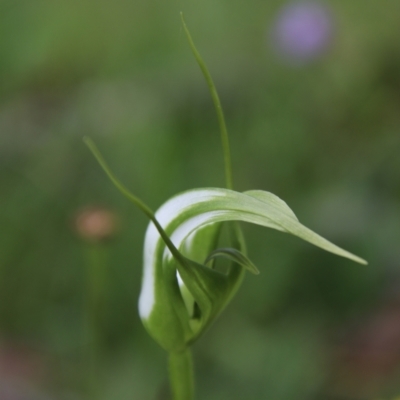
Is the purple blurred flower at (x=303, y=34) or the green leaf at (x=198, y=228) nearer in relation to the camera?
the green leaf at (x=198, y=228)

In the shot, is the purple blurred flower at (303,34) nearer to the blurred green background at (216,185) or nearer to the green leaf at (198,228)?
the blurred green background at (216,185)

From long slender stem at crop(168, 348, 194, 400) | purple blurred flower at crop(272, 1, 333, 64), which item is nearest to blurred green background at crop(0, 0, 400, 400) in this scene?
purple blurred flower at crop(272, 1, 333, 64)

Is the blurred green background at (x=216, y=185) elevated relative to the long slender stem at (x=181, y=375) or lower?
lower

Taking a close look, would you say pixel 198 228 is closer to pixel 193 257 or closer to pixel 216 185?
pixel 193 257

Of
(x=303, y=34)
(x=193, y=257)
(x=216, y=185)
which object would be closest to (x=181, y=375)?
(x=193, y=257)

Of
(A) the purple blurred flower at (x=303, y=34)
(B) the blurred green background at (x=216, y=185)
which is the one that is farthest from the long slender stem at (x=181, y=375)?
(A) the purple blurred flower at (x=303, y=34)

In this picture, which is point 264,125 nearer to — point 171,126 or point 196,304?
point 171,126

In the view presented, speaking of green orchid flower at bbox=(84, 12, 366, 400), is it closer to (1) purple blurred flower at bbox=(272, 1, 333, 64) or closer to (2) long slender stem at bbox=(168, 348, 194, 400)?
(2) long slender stem at bbox=(168, 348, 194, 400)

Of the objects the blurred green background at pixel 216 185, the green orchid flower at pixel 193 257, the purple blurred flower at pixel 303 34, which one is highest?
the green orchid flower at pixel 193 257
